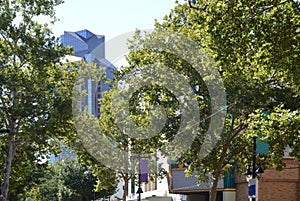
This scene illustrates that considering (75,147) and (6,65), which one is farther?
(75,147)

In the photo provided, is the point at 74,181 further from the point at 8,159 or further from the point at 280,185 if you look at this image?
the point at 280,185

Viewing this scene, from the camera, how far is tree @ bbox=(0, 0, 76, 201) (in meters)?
30.0

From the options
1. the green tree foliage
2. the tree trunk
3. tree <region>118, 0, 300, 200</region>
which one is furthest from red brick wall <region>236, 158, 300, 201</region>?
the green tree foliage

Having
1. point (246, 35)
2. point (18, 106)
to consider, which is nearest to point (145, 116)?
point (18, 106)

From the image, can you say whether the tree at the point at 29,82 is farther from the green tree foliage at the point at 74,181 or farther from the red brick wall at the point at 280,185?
the green tree foliage at the point at 74,181

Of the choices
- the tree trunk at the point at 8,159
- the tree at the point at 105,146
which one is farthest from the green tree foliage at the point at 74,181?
the tree trunk at the point at 8,159

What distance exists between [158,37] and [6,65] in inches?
331

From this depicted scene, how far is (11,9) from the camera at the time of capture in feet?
100

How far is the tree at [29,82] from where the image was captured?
1182 inches

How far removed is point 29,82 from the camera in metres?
30.0

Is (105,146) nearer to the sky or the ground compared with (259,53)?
nearer to the ground

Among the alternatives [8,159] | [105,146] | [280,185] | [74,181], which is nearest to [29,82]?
[8,159]

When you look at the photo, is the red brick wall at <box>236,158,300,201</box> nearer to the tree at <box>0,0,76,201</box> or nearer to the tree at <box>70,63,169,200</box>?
the tree at <box>70,63,169,200</box>

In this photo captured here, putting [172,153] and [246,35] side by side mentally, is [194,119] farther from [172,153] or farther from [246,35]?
[246,35]
